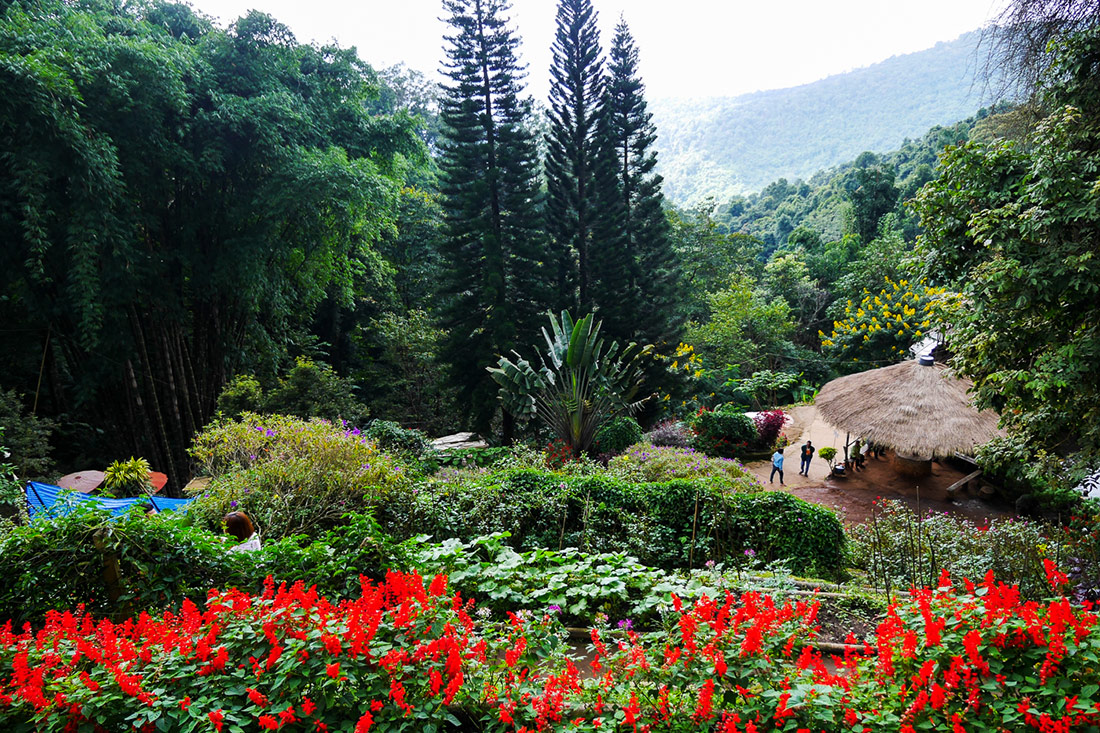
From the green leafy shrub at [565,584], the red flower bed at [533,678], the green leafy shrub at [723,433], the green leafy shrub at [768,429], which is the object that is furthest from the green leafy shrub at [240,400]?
the green leafy shrub at [768,429]

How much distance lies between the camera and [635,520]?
4773 mm

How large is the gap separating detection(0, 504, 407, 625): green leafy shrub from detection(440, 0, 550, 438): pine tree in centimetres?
883

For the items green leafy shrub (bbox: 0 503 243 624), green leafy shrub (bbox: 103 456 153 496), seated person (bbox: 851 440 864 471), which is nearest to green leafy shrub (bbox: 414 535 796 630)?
green leafy shrub (bbox: 0 503 243 624)

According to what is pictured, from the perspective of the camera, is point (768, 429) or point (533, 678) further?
point (768, 429)

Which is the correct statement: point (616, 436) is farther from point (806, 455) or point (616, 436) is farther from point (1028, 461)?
point (1028, 461)

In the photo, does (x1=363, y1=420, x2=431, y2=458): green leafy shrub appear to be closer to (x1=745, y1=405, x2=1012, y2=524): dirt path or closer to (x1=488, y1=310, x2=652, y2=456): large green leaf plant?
A: (x1=488, y1=310, x2=652, y2=456): large green leaf plant

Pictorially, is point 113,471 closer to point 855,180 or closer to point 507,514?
point 507,514

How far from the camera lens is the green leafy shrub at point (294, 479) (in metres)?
4.50

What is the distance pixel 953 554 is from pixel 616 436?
5.03m

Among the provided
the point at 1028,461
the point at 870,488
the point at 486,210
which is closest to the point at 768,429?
the point at 870,488

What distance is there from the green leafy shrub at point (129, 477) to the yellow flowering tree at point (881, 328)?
16.4m

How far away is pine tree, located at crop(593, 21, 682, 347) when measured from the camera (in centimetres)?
1314

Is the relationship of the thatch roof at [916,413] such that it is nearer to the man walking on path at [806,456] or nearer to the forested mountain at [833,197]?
the man walking on path at [806,456]

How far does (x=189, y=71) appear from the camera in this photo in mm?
7605
